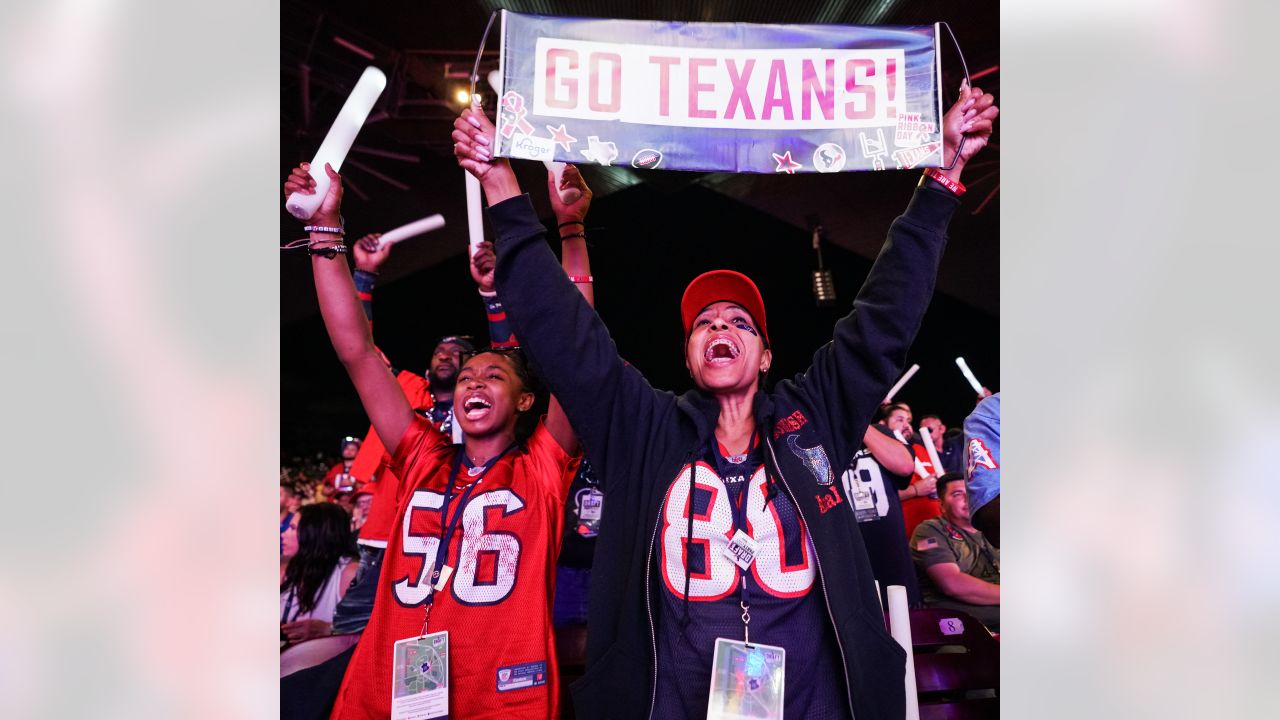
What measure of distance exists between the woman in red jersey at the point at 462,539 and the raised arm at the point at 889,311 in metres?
0.74

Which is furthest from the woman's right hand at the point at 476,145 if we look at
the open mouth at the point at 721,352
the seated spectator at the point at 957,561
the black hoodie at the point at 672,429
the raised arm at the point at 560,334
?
the seated spectator at the point at 957,561

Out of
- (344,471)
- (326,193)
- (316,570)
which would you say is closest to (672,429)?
(326,193)

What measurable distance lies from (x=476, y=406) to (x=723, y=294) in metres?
0.76

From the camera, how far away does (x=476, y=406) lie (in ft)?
7.82

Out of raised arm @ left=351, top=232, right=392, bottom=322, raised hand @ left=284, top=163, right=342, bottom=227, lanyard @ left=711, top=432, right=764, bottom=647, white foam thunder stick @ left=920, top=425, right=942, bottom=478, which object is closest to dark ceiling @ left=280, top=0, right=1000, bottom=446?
white foam thunder stick @ left=920, top=425, right=942, bottom=478

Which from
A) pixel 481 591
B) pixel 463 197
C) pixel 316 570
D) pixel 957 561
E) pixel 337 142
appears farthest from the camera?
pixel 463 197

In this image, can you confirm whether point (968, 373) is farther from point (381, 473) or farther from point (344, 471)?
point (344, 471)

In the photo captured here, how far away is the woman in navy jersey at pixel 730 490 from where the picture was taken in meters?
1.74

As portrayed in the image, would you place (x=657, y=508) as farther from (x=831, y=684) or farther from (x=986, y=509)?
(x=986, y=509)

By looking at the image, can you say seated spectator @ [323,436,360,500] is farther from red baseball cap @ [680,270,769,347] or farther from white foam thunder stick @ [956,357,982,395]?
white foam thunder stick @ [956,357,982,395]

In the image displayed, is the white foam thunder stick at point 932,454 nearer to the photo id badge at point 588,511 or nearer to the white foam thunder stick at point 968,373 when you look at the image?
the white foam thunder stick at point 968,373

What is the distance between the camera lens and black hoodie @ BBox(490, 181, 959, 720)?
1759 mm
